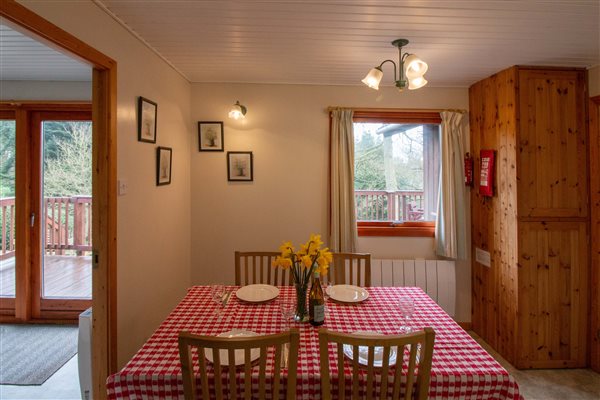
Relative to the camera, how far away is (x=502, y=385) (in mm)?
1161

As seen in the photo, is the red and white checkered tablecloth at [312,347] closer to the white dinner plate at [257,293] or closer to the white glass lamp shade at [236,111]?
the white dinner plate at [257,293]

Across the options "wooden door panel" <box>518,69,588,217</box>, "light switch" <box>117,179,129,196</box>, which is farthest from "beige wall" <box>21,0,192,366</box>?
"wooden door panel" <box>518,69,588,217</box>

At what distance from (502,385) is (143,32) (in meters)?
2.62

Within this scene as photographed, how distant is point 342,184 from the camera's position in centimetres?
300

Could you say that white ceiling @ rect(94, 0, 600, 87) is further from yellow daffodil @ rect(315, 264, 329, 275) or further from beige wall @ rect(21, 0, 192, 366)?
yellow daffodil @ rect(315, 264, 329, 275)

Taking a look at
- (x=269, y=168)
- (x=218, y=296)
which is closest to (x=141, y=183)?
(x=218, y=296)

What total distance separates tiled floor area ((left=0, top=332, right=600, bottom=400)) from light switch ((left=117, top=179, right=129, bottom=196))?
1450 millimetres

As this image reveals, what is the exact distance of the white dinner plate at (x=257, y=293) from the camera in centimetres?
184

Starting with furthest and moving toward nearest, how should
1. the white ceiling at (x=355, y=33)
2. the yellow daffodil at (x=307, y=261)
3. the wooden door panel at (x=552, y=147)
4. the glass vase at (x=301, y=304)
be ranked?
the wooden door panel at (x=552, y=147) → the white ceiling at (x=355, y=33) → the glass vase at (x=301, y=304) → the yellow daffodil at (x=307, y=261)

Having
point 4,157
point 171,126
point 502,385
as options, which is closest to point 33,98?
point 4,157

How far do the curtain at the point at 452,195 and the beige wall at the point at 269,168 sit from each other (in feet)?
0.87

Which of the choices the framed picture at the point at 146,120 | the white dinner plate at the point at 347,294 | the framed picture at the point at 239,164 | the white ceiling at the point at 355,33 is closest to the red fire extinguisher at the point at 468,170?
the white ceiling at the point at 355,33

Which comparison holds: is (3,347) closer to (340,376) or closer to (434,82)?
(340,376)

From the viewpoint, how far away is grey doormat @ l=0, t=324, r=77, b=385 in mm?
2352
